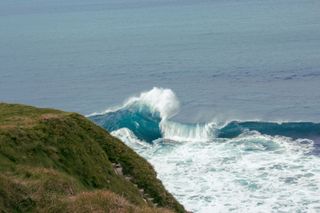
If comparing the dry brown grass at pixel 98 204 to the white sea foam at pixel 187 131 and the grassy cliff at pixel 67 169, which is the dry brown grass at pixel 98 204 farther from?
the white sea foam at pixel 187 131

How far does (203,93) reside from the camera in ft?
266

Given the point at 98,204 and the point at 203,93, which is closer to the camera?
the point at 98,204

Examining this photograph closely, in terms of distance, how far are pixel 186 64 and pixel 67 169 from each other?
75.7 meters

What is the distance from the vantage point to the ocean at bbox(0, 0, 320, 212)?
46.8 m

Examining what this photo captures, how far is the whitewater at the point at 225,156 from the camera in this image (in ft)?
140

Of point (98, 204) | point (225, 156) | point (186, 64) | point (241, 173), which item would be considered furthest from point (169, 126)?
point (98, 204)

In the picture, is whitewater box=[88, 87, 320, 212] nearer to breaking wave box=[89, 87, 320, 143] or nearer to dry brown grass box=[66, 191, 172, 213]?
breaking wave box=[89, 87, 320, 143]

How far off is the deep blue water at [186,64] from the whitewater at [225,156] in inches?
147

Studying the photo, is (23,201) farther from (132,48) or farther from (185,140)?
(132,48)

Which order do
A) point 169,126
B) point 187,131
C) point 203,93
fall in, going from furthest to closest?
point 203,93
point 169,126
point 187,131

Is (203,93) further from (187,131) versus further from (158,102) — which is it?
(187,131)

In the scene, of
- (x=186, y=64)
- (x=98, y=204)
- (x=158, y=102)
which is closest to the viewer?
(x=98, y=204)

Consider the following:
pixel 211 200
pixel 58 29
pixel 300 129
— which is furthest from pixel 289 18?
pixel 211 200

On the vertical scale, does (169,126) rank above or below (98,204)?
below
